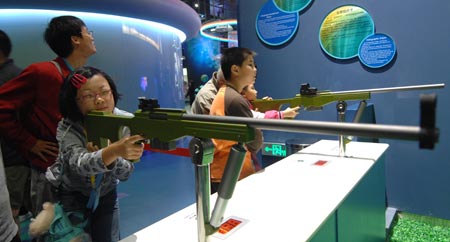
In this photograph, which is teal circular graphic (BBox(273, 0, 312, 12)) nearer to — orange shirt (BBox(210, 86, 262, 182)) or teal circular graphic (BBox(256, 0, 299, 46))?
teal circular graphic (BBox(256, 0, 299, 46))

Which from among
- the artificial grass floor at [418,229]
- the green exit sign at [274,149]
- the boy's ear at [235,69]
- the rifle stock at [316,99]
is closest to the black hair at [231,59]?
the boy's ear at [235,69]

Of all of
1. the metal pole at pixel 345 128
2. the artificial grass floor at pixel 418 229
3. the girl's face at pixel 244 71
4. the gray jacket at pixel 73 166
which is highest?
the girl's face at pixel 244 71

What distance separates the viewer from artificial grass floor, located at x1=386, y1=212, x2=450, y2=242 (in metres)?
2.39

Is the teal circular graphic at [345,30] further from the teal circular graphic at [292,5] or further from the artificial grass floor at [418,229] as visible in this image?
the artificial grass floor at [418,229]

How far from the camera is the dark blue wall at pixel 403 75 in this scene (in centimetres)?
254

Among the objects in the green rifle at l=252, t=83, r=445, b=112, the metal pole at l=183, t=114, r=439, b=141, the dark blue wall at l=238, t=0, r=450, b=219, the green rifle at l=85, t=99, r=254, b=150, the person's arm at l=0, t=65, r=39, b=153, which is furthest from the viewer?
the dark blue wall at l=238, t=0, r=450, b=219

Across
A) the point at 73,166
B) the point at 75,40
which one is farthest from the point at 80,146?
the point at 75,40

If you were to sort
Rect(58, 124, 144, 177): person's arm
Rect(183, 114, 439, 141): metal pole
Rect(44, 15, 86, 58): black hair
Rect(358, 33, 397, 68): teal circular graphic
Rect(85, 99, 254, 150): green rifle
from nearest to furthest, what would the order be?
Rect(183, 114, 439, 141): metal pole, Rect(85, 99, 254, 150): green rifle, Rect(58, 124, 144, 177): person's arm, Rect(44, 15, 86, 58): black hair, Rect(358, 33, 397, 68): teal circular graphic

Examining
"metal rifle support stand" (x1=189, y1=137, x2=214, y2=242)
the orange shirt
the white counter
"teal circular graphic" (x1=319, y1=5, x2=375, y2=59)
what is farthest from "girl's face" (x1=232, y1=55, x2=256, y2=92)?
"teal circular graphic" (x1=319, y1=5, x2=375, y2=59)

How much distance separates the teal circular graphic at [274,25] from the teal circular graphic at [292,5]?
4cm

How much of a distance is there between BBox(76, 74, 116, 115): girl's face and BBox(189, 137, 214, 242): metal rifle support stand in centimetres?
56

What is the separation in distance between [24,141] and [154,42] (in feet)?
11.4

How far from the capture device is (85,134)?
47.1 inches

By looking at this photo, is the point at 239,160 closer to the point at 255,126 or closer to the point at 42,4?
the point at 255,126
